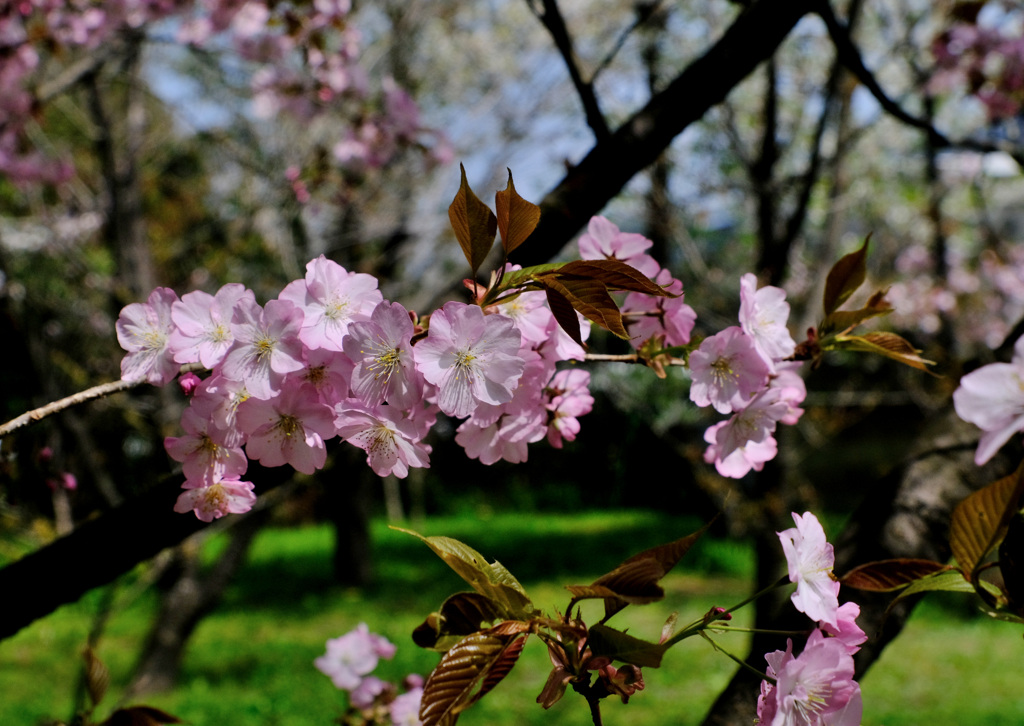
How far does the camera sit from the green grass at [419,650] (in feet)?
11.1

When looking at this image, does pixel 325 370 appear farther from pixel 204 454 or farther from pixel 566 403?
pixel 566 403

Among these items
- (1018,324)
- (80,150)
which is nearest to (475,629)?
(1018,324)

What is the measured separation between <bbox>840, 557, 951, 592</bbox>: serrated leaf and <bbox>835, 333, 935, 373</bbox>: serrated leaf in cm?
17

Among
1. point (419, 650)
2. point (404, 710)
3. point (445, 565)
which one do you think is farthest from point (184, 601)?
point (404, 710)

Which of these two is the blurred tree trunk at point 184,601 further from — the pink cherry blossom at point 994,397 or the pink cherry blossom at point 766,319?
the pink cherry blossom at point 994,397

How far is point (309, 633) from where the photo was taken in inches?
187

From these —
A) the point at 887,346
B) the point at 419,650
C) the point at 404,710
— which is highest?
the point at 887,346

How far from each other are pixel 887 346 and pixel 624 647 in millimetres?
359

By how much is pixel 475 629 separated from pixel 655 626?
14.4 ft

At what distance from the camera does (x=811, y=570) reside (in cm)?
65

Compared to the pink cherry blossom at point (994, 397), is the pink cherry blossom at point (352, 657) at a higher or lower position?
lower

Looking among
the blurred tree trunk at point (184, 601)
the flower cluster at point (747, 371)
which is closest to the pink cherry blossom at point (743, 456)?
the flower cluster at point (747, 371)

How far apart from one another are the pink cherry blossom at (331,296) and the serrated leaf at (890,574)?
17.3 inches

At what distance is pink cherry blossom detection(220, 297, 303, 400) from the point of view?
60cm
